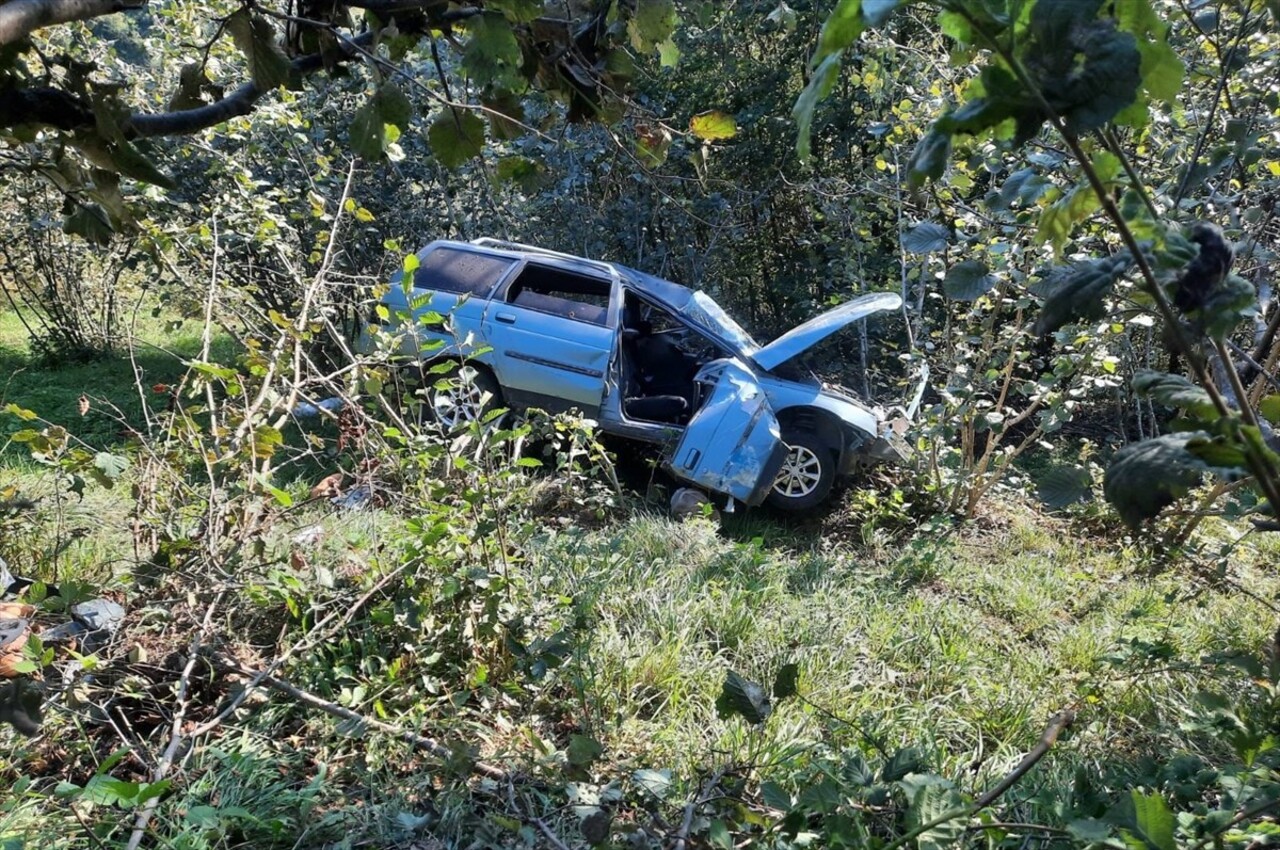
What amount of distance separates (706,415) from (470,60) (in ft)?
15.2

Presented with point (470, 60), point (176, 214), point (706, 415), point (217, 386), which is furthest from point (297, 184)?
point (470, 60)

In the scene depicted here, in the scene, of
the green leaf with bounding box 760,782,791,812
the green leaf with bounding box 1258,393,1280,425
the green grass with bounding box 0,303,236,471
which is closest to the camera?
the green leaf with bounding box 1258,393,1280,425

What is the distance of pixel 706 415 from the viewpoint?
620cm

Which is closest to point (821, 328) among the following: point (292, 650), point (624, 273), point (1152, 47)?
point (624, 273)

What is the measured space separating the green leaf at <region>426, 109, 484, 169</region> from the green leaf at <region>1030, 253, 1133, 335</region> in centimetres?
131

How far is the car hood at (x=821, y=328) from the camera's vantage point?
22.0 ft

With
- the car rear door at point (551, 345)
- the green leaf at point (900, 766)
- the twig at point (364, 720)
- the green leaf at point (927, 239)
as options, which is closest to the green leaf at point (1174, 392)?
the green leaf at point (927, 239)

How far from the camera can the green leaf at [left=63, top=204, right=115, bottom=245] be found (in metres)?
1.94

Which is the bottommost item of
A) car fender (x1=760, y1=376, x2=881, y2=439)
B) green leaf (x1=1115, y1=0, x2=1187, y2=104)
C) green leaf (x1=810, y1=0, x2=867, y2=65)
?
car fender (x1=760, y1=376, x2=881, y2=439)

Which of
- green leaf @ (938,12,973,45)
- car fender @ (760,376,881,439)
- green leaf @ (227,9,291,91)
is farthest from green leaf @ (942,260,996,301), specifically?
car fender @ (760,376,881,439)

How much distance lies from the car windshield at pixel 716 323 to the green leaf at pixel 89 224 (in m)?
5.55

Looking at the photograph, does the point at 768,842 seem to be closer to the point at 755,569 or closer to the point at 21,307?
the point at 755,569

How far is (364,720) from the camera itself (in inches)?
108

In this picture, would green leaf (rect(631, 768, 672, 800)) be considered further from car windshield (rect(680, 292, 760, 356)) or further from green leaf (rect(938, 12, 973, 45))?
car windshield (rect(680, 292, 760, 356))
